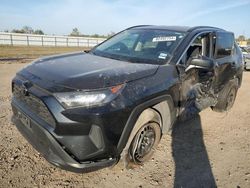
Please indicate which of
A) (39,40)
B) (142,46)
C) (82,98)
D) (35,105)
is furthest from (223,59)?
(39,40)

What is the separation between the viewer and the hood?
274 cm

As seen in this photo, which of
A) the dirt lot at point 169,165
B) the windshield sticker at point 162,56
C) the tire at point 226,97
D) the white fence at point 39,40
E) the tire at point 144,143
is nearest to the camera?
the dirt lot at point 169,165

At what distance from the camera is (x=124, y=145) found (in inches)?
116

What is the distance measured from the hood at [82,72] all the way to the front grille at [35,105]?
0.59 ft

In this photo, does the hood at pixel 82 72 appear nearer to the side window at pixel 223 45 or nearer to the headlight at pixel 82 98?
the headlight at pixel 82 98

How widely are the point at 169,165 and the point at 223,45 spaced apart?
9.46 feet

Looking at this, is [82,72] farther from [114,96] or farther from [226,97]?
[226,97]

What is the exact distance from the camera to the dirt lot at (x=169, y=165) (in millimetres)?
3109

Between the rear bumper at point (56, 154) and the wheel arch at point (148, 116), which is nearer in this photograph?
the rear bumper at point (56, 154)

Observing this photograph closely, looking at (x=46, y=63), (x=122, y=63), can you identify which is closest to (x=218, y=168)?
(x=122, y=63)

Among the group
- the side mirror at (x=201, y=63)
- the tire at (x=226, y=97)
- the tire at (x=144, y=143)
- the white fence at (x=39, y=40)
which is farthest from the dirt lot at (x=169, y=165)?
the white fence at (x=39, y=40)

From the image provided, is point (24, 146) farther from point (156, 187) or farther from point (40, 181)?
point (156, 187)

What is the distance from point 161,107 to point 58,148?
152cm

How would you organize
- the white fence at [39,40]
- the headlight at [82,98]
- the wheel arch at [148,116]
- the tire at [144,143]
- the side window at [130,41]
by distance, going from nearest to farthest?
the headlight at [82,98], the wheel arch at [148,116], the tire at [144,143], the side window at [130,41], the white fence at [39,40]
